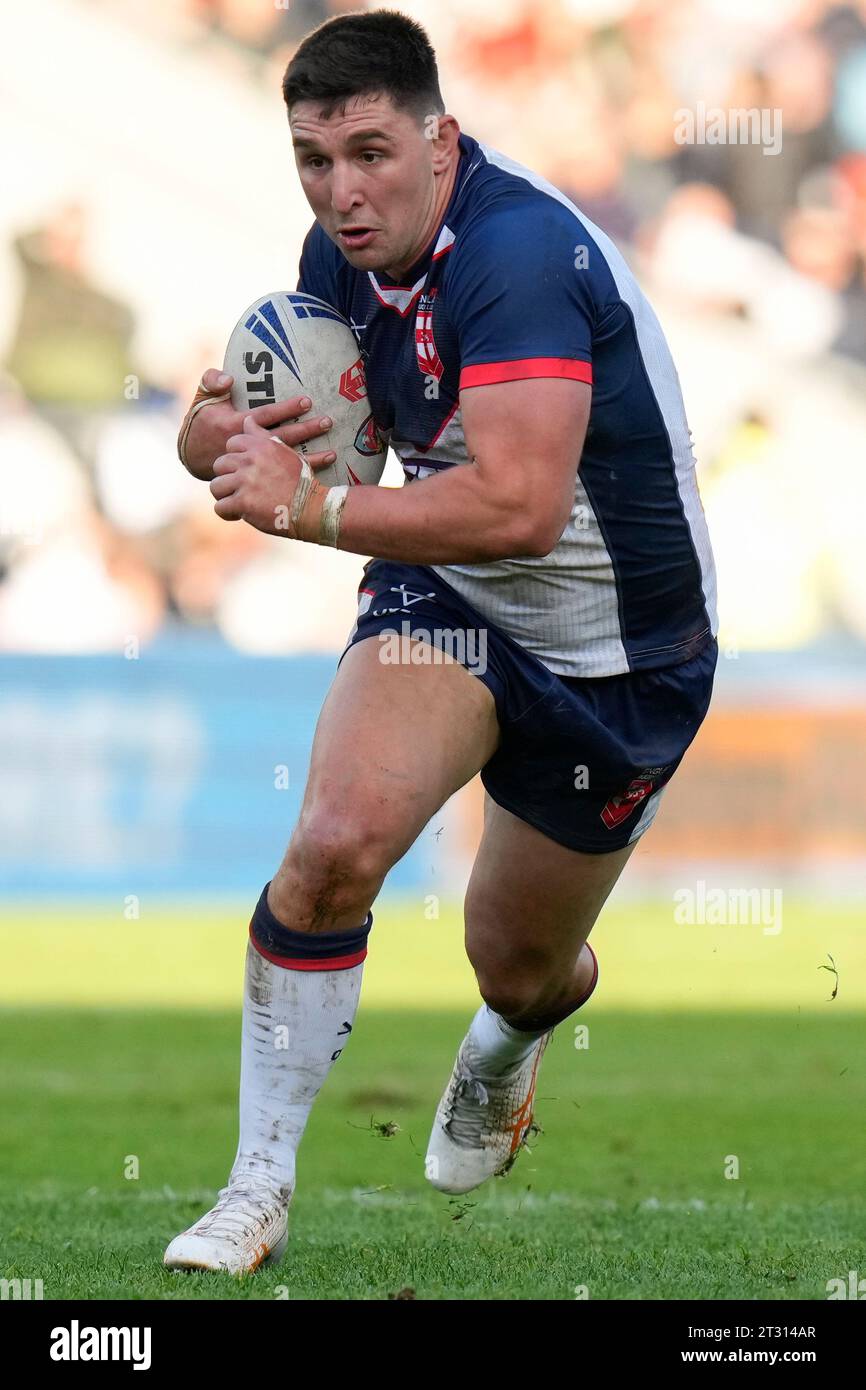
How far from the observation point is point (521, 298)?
3.38 metres

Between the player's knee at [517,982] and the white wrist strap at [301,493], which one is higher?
the white wrist strap at [301,493]

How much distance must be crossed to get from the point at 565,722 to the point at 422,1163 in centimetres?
254

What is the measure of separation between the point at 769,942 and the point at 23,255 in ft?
27.9

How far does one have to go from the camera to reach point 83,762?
11.4 m

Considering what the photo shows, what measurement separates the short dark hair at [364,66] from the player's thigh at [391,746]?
1.07 metres

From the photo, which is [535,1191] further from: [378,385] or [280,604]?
[280,604]

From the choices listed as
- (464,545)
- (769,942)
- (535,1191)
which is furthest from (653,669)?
(769,942)

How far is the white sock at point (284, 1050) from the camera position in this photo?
3602 millimetres

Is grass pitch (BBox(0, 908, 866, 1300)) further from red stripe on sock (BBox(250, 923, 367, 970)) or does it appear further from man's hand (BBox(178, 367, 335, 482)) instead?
man's hand (BBox(178, 367, 335, 482))

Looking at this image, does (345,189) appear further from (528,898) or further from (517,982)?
(517,982)

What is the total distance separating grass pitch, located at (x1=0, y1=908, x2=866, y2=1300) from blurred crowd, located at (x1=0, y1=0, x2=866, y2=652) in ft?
11.5

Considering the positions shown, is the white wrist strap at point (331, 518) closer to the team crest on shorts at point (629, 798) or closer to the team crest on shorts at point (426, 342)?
the team crest on shorts at point (426, 342)
